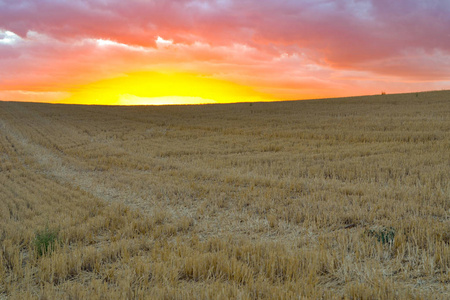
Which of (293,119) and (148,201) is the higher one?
(293,119)

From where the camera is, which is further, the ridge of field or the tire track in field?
the tire track in field

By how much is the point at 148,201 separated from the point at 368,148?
1041 centimetres

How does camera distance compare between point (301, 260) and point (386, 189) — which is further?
point (386, 189)

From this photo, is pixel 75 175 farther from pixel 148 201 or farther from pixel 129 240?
pixel 129 240

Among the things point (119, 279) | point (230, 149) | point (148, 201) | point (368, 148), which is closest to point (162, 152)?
point (230, 149)

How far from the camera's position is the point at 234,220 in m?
7.39

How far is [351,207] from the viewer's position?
752 centimetres

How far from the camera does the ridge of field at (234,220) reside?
4.37 meters

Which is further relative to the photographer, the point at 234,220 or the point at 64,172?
the point at 64,172

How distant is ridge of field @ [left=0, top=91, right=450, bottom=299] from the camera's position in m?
4.37

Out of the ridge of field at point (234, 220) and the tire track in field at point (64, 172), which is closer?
the ridge of field at point (234, 220)

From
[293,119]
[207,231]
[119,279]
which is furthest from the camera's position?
[293,119]

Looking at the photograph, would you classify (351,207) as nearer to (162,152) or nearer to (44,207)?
(44,207)

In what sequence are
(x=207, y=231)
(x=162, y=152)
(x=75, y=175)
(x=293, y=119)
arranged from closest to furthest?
(x=207, y=231) → (x=75, y=175) → (x=162, y=152) → (x=293, y=119)
